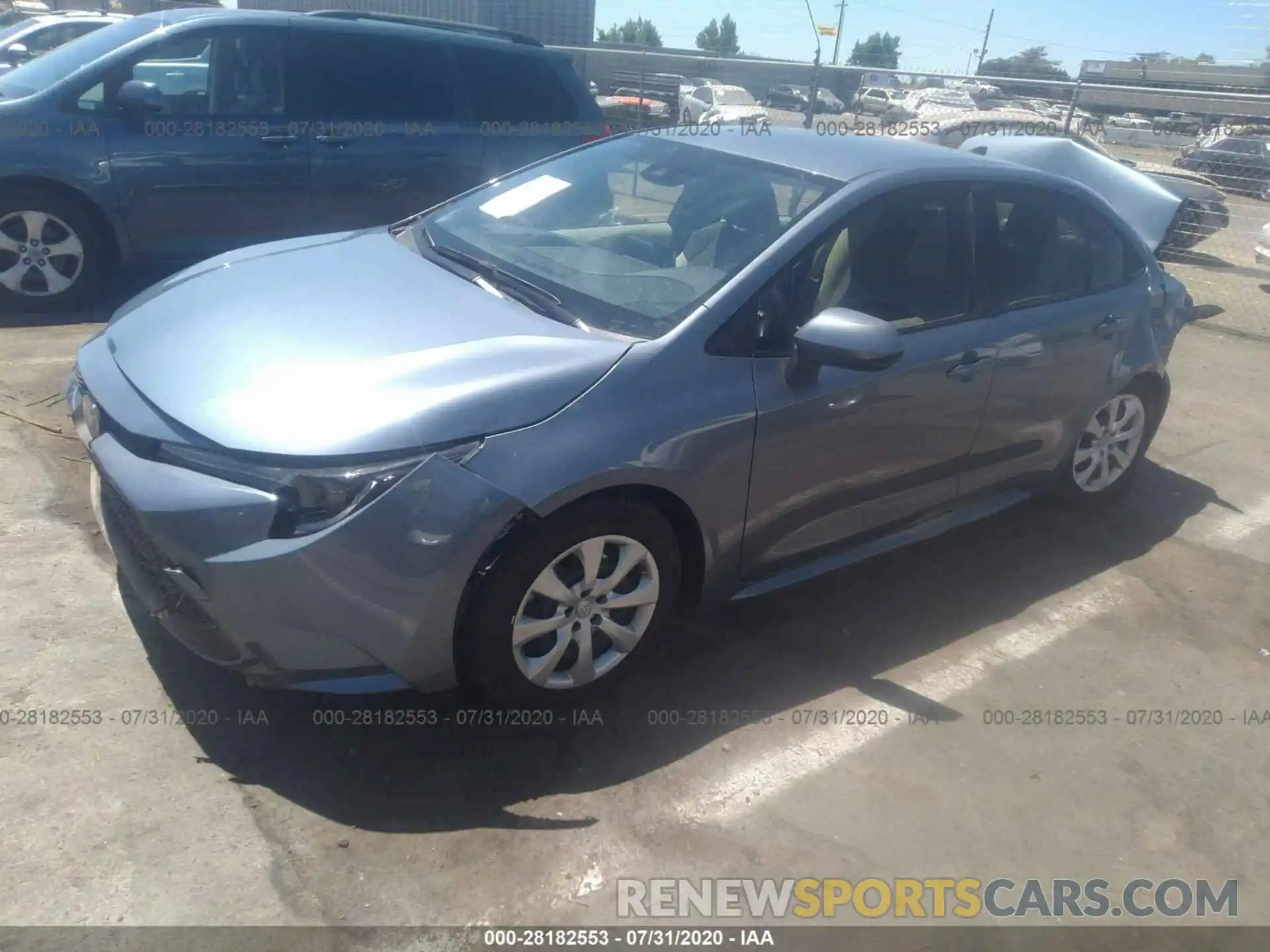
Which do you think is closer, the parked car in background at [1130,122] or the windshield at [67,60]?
the windshield at [67,60]

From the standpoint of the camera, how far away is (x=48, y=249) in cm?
589

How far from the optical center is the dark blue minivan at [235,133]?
5.82 metres

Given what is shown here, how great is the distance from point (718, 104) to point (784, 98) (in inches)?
74.6

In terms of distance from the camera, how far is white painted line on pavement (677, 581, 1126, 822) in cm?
276

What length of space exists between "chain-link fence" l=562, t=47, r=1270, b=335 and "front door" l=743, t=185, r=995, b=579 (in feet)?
17.0

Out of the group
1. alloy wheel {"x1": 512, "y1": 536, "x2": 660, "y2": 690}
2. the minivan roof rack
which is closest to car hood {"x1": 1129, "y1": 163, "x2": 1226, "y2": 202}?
the minivan roof rack

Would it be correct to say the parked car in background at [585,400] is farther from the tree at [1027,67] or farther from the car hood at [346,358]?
the tree at [1027,67]

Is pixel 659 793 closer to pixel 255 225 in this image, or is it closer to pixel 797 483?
pixel 797 483

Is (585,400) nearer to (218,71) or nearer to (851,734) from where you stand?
(851,734)

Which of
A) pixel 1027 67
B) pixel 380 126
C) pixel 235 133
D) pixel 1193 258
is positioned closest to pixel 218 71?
pixel 235 133

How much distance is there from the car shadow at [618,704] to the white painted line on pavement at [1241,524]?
0.92 meters

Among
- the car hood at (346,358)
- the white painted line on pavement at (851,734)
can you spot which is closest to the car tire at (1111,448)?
the white painted line on pavement at (851,734)

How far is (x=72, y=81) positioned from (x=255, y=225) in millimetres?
1237

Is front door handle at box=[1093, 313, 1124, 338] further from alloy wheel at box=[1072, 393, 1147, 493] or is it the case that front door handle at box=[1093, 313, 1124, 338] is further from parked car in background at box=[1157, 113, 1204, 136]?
parked car in background at box=[1157, 113, 1204, 136]
